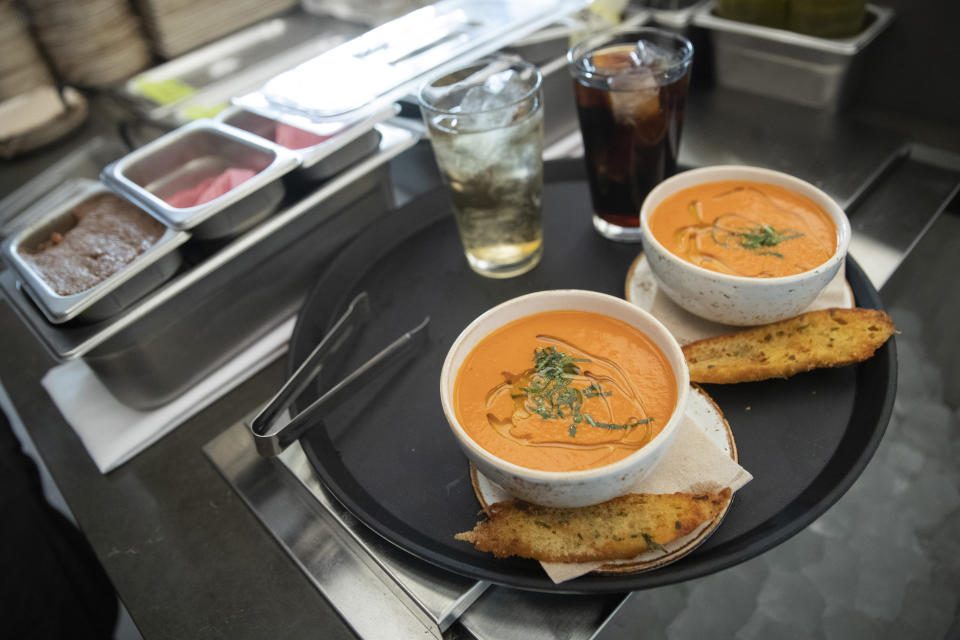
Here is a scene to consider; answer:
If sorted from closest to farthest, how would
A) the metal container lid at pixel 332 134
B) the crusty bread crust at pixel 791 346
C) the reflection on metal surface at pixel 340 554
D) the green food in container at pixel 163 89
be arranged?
the reflection on metal surface at pixel 340 554 < the crusty bread crust at pixel 791 346 < the metal container lid at pixel 332 134 < the green food in container at pixel 163 89

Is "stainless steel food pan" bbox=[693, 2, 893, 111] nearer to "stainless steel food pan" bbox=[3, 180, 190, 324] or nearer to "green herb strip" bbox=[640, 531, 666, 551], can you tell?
"green herb strip" bbox=[640, 531, 666, 551]

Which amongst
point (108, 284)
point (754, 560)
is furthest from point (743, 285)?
point (108, 284)

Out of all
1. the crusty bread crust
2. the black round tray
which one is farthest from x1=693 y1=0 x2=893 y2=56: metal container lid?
the crusty bread crust

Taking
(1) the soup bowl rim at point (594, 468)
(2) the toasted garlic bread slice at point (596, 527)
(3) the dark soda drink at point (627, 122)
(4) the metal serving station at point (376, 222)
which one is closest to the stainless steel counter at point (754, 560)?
(4) the metal serving station at point (376, 222)

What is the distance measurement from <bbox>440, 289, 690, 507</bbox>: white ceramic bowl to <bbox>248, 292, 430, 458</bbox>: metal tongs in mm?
213

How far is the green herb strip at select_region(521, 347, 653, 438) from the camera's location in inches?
31.7

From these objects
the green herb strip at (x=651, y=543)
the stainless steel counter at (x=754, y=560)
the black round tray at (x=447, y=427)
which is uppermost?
the green herb strip at (x=651, y=543)

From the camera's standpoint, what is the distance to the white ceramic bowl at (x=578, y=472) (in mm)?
726

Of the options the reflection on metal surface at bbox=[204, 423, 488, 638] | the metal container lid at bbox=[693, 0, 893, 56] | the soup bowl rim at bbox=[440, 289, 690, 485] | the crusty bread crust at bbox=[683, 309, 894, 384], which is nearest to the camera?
the soup bowl rim at bbox=[440, 289, 690, 485]

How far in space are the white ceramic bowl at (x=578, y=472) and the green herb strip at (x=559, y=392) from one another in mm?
60

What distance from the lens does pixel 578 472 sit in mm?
726

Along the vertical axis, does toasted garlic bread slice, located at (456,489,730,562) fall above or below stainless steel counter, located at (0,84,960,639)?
above

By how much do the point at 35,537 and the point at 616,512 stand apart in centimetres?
164

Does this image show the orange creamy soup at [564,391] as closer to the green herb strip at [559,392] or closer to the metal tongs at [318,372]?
the green herb strip at [559,392]
